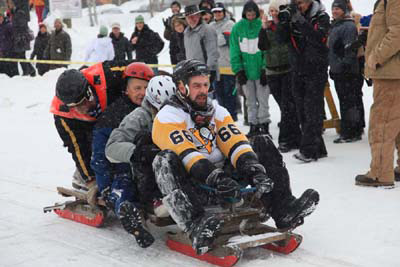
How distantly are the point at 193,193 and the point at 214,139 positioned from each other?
0.56 meters

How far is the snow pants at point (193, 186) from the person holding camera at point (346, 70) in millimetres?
4462

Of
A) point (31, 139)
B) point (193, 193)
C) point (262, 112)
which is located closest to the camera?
point (193, 193)

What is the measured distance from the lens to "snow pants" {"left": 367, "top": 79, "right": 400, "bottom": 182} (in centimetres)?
653

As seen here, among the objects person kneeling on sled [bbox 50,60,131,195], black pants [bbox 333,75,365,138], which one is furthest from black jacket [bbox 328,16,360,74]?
person kneeling on sled [bbox 50,60,131,195]

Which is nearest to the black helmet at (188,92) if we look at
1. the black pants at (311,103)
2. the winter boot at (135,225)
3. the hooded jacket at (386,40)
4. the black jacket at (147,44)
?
the winter boot at (135,225)

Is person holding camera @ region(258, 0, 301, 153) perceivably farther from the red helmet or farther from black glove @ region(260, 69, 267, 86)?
the red helmet

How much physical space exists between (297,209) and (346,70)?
4.82 metres

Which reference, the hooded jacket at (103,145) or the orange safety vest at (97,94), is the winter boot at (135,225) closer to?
→ the hooded jacket at (103,145)

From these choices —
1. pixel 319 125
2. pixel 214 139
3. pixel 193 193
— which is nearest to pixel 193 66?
pixel 214 139

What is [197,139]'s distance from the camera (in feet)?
16.6

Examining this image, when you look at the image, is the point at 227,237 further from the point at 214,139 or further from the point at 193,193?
the point at 214,139

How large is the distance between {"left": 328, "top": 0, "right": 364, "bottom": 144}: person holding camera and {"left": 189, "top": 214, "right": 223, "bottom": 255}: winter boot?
204 inches

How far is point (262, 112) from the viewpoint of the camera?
970 centimetres

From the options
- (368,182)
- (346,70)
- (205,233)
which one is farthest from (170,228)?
(346,70)
